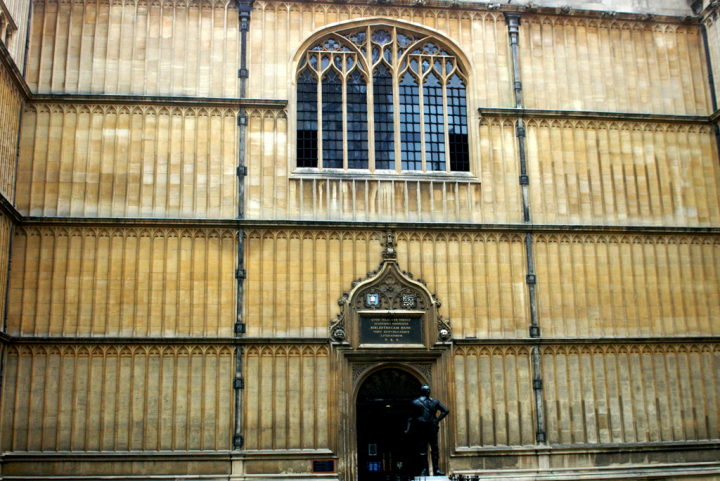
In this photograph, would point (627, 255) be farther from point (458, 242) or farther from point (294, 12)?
point (294, 12)

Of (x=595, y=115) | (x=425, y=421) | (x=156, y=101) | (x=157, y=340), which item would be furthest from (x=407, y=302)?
(x=156, y=101)

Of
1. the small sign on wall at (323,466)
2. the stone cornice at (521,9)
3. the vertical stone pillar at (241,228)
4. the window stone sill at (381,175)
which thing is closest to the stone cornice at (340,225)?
the vertical stone pillar at (241,228)

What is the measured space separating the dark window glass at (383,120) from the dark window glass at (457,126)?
62.1 inches

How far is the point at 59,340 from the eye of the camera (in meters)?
18.9

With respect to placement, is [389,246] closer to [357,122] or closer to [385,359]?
[385,359]

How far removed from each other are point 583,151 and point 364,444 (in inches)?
374

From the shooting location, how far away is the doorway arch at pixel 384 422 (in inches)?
766

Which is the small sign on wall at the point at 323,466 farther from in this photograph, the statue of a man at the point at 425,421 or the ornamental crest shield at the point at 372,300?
the ornamental crest shield at the point at 372,300

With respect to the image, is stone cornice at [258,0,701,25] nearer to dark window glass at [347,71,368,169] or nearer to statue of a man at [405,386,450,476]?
dark window glass at [347,71,368,169]

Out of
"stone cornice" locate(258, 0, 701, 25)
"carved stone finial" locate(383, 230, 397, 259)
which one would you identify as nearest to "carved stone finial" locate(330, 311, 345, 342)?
"carved stone finial" locate(383, 230, 397, 259)

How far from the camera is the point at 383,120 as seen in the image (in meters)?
21.5

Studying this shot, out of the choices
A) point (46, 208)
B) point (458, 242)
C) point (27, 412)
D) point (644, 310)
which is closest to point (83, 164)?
point (46, 208)

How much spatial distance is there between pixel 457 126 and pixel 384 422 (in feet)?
26.0

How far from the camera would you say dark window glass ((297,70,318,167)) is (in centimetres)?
2100
